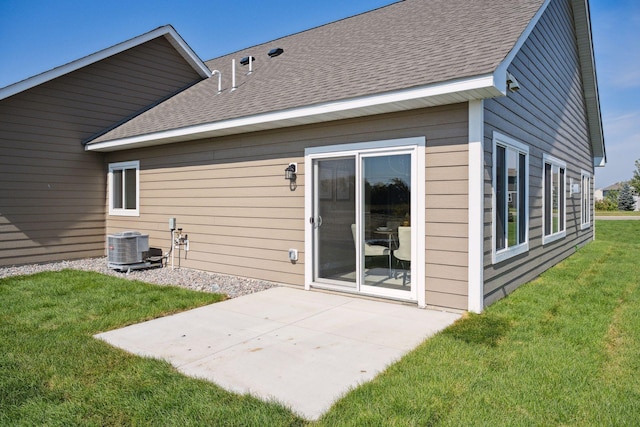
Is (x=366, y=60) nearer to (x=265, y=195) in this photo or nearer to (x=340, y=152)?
(x=340, y=152)

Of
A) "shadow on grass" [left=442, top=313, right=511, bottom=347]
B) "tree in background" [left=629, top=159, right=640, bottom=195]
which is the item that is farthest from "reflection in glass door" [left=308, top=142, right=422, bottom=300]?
"tree in background" [left=629, top=159, right=640, bottom=195]

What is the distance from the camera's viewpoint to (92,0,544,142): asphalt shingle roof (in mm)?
5078

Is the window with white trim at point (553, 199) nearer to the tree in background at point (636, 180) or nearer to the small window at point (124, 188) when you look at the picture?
the small window at point (124, 188)

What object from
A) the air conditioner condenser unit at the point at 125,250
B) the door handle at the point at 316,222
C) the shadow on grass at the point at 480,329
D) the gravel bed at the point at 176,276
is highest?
the door handle at the point at 316,222

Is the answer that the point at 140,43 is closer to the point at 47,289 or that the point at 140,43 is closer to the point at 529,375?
the point at 47,289

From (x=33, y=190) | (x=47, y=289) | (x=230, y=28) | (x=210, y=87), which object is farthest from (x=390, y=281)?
(x=230, y=28)

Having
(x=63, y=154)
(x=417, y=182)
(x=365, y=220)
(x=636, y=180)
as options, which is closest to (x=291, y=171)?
(x=365, y=220)

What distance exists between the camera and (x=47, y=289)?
6156mm

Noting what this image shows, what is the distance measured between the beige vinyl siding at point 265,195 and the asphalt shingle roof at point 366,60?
1.47 ft

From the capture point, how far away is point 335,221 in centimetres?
596

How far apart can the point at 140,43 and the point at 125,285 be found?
6.12 metres

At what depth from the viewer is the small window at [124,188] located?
9102mm

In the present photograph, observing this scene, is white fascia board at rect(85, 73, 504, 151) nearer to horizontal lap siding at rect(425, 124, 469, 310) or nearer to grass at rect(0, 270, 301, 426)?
horizontal lap siding at rect(425, 124, 469, 310)

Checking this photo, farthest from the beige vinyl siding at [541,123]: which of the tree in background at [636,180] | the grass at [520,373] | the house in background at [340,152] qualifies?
the tree in background at [636,180]
